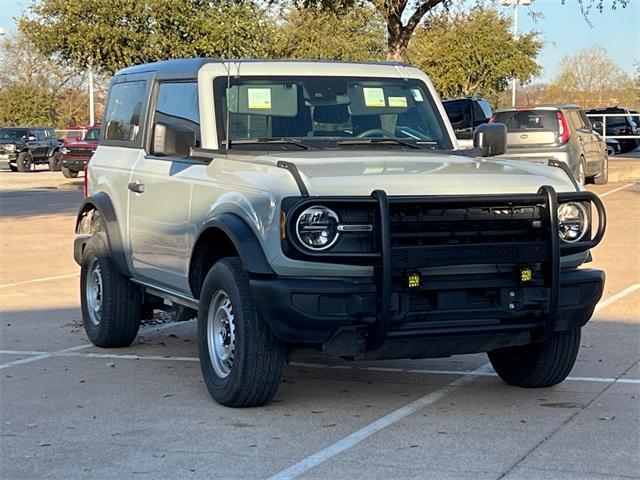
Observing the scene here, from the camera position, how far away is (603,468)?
5.23 meters

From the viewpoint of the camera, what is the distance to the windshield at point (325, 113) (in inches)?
286

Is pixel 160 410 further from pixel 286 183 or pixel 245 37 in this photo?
pixel 245 37

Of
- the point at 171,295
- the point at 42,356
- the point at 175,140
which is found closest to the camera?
the point at 175,140

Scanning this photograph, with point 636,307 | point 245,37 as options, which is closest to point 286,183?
point 636,307

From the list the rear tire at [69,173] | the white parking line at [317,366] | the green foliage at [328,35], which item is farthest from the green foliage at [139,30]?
the white parking line at [317,366]

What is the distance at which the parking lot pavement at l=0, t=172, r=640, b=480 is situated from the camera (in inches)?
209

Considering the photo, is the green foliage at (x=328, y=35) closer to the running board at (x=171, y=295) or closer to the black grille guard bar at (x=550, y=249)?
the running board at (x=171, y=295)

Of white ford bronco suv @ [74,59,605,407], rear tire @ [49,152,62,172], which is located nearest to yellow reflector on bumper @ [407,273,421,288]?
white ford bronco suv @ [74,59,605,407]

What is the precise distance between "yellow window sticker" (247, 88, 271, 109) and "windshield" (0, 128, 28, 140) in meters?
35.8

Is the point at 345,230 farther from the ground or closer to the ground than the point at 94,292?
farther from the ground

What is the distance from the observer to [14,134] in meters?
42.0

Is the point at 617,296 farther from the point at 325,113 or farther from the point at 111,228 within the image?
the point at 111,228

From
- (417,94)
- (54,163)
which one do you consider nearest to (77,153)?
(54,163)

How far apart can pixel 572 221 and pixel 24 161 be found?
122 feet
